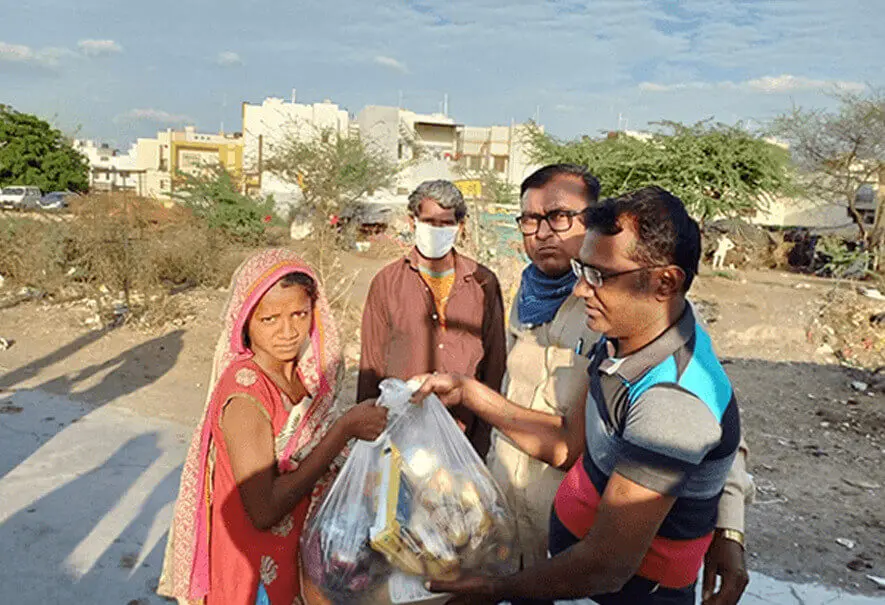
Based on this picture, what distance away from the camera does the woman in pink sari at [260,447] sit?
152cm

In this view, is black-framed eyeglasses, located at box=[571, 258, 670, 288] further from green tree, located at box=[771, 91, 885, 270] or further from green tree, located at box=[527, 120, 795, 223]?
green tree, located at box=[771, 91, 885, 270]

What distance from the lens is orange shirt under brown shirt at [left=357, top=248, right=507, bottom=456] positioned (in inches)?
112

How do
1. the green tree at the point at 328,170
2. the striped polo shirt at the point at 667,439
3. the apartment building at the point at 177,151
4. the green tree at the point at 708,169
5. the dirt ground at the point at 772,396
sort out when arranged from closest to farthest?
the striped polo shirt at the point at 667,439
the dirt ground at the point at 772,396
the green tree at the point at 708,169
the green tree at the point at 328,170
the apartment building at the point at 177,151

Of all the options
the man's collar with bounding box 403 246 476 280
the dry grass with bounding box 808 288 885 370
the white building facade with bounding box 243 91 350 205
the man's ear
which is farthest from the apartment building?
the man's ear

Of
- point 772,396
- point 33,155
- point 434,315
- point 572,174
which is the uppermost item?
point 33,155

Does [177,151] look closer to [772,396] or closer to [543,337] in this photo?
[772,396]

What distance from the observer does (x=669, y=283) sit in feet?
4.02

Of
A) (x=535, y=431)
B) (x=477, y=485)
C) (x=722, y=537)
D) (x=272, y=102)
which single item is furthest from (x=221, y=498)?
(x=272, y=102)

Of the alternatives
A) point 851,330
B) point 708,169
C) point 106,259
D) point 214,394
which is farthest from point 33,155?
point 214,394

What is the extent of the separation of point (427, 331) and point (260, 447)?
140cm

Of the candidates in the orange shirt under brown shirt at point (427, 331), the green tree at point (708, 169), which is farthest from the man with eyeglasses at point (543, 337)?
the green tree at point (708, 169)

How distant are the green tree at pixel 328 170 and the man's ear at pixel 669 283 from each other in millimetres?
20521

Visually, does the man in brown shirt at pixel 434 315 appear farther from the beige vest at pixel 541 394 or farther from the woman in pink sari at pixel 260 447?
the woman in pink sari at pixel 260 447

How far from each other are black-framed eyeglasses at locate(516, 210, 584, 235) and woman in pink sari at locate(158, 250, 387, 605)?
63cm
